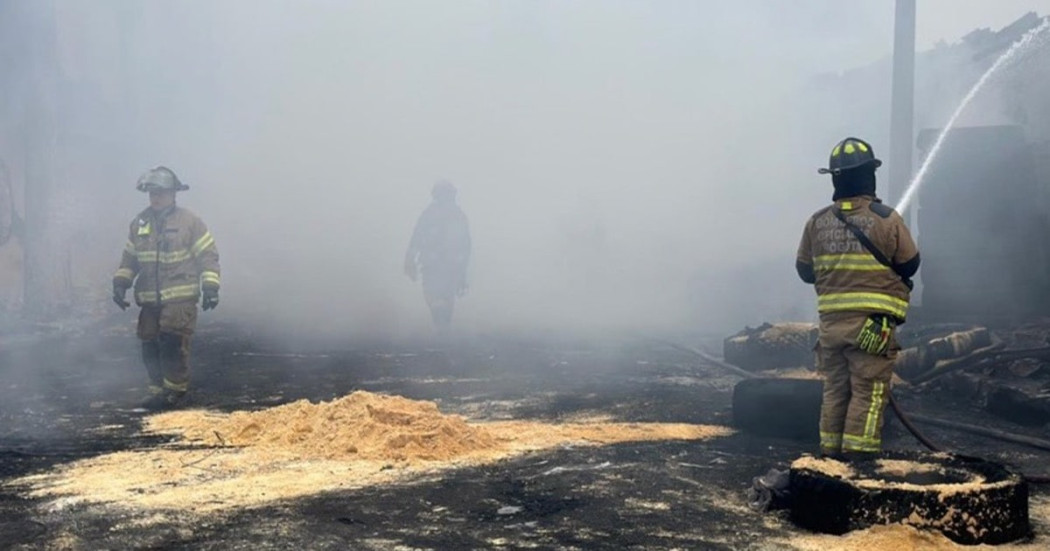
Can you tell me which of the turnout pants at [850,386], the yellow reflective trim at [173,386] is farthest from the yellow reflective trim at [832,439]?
the yellow reflective trim at [173,386]

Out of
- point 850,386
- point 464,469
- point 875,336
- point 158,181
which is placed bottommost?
point 464,469

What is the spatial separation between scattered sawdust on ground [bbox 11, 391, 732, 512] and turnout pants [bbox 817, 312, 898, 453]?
1295mm

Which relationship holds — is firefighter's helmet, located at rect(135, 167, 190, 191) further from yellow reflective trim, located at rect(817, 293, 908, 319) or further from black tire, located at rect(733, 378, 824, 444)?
yellow reflective trim, located at rect(817, 293, 908, 319)

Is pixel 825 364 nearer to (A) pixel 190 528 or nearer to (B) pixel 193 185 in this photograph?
(A) pixel 190 528

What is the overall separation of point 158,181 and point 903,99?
9.10 m

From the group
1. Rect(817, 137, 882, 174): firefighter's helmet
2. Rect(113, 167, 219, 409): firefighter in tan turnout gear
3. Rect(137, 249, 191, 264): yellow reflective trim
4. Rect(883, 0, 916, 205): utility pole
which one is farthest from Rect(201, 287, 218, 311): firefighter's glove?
Rect(883, 0, 916, 205): utility pole

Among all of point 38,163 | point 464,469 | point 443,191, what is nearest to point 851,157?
point 464,469

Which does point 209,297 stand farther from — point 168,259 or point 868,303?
point 868,303

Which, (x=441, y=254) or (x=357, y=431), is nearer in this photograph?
(x=357, y=431)

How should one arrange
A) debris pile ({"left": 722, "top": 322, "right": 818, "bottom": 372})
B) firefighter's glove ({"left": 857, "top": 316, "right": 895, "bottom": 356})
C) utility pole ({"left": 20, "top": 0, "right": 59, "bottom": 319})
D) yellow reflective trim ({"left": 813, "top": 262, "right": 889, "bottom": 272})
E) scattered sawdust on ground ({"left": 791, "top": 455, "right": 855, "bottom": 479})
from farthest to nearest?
1. utility pole ({"left": 20, "top": 0, "right": 59, "bottom": 319})
2. debris pile ({"left": 722, "top": 322, "right": 818, "bottom": 372})
3. yellow reflective trim ({"left": 813, "top": 262, "right": 889, "bottom": 272})
4. firefighter's glove ({"left": 857, "top": 316, "right": 895, "bottom": 356})
5. scattered sawdust on ground ({"left": 791, "top": 455, "right": 855, "bottom": 479})

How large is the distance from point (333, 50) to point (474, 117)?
11.7 feet

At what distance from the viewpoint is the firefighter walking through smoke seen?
13.3 meters

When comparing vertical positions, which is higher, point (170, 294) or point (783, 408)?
point (170, 294)

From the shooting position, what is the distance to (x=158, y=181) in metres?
8.30
